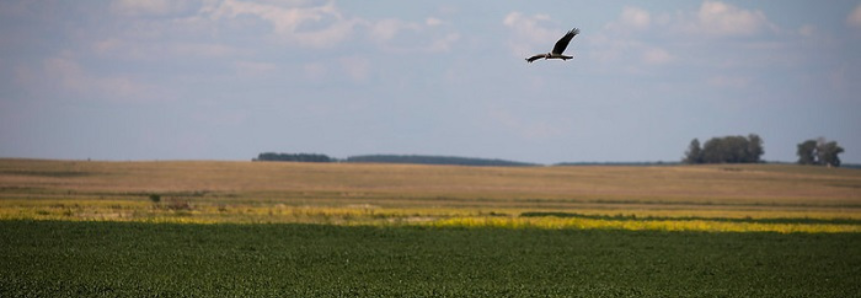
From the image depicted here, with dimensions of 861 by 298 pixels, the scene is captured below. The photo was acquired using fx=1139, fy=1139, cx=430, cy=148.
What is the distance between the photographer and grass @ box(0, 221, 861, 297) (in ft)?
96.6

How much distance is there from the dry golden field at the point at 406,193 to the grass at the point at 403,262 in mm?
8287

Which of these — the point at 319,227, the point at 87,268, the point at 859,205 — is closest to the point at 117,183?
the point at 319,227

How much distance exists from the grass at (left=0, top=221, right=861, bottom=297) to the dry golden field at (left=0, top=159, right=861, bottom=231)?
8287 millimetres

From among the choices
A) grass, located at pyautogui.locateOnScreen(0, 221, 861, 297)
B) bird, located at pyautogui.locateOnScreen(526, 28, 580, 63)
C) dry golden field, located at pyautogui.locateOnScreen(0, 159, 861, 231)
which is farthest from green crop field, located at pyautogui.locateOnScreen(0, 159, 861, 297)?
bird, located at pyautogui.locateOnScreen(526, 28, 580, 63)

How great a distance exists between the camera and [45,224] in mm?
45656

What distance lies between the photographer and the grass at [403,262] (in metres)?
29.5

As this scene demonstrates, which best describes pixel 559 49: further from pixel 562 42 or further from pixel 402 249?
pixel 402 249

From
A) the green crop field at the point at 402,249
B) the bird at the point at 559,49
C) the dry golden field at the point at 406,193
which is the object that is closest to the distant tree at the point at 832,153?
the dry golden field at the point at 406,193

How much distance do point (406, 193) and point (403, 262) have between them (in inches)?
2521

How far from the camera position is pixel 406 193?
10056 centimetres

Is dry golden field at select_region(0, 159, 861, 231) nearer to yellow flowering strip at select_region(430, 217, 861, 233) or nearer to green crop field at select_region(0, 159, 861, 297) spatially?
yellow flowering strip at select_region(430, 217, 861, 233)

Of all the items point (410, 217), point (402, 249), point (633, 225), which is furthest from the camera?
point (410, 217)

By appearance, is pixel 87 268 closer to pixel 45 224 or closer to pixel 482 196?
pixel 45 224

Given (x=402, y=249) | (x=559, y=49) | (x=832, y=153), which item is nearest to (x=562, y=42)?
(x=559, y=49)
